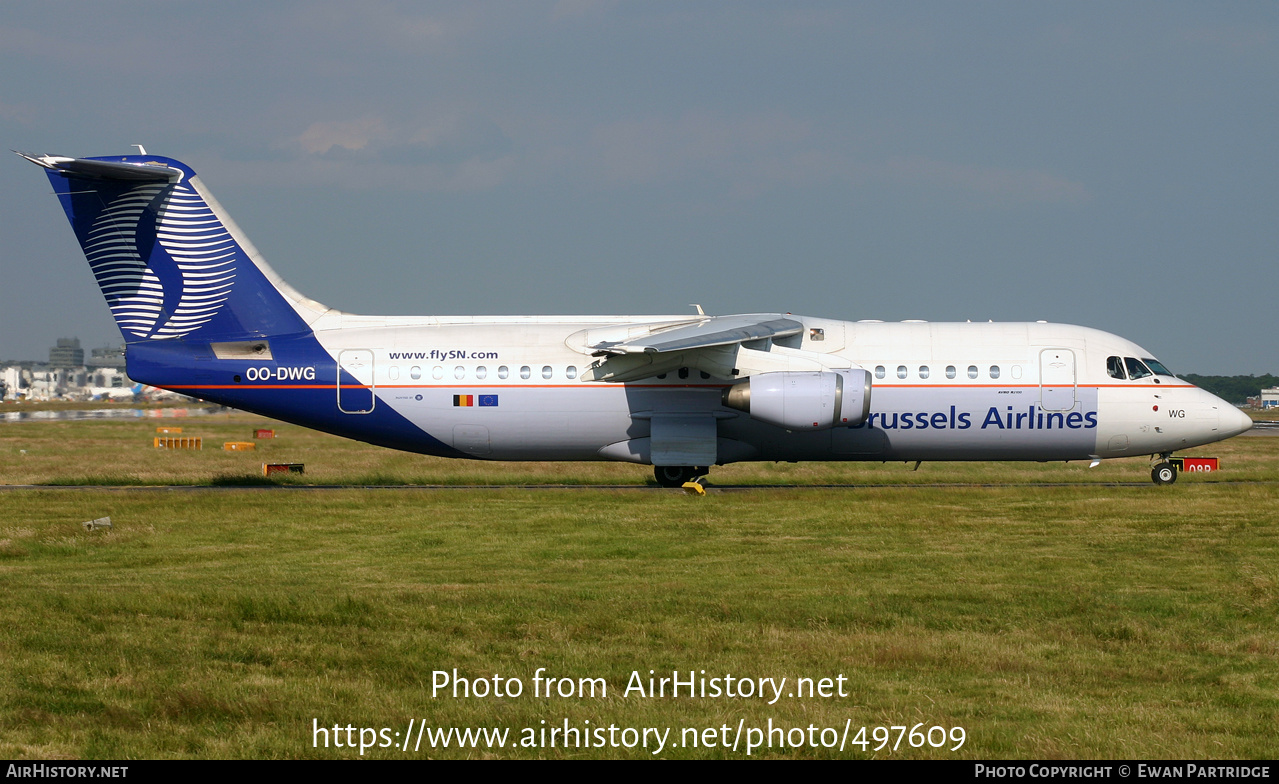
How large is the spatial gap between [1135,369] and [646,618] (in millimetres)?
19894

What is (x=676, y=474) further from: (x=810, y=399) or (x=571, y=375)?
(x=810, y=399)

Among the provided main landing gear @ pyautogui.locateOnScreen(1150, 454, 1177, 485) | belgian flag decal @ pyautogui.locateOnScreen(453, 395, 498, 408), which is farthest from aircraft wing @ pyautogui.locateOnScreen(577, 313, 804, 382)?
main landing gear @ pyautogui.locateOnScreen(1150, 454, 1177, 485)

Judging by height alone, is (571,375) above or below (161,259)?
below

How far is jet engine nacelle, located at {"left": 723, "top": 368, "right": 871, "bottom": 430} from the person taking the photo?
24828mm

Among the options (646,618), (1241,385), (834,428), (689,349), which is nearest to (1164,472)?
(834,428)

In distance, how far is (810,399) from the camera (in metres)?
24.8

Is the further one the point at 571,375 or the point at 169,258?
the point at 571,375

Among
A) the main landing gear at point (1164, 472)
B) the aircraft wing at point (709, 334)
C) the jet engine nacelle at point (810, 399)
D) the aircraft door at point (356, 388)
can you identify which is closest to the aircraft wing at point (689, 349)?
the aircraft wing at point (709, 334)

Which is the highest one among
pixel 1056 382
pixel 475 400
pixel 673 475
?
pixel 1056 382

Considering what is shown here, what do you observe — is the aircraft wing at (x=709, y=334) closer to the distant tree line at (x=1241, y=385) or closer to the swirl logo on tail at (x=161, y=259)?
the swirl logo on tail at (x=161, y=259)

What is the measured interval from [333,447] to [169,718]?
42256 millimetres

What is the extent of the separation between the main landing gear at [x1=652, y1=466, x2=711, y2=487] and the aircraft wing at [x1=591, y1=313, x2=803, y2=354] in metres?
3.36

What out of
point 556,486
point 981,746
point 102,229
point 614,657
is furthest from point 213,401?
point 981,746

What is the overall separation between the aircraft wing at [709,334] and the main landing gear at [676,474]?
3.36 meters
